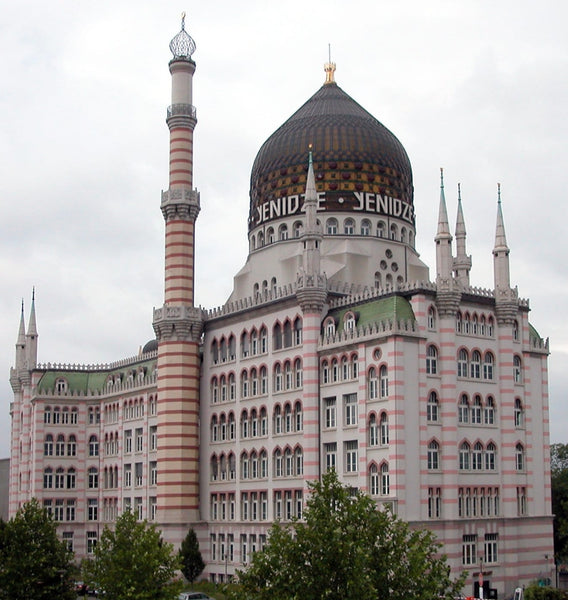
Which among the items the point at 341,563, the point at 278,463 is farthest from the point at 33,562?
the point at 278,463

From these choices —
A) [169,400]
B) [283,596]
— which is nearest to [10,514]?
[169,400]

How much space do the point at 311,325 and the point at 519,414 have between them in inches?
618

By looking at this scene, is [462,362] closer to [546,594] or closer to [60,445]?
[546,594]

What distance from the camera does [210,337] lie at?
86.6m

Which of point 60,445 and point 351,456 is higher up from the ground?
point 60,445

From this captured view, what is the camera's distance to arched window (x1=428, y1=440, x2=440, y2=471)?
227 feet

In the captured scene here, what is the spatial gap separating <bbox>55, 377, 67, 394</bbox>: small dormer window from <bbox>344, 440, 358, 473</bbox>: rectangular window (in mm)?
43368

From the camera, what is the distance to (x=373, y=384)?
70.2 m

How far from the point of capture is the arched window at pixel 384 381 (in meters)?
68.8

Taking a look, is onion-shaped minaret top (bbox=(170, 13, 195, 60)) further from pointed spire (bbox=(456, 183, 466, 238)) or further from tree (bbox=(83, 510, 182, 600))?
tree (bbox=(83, 510, 182, 600))

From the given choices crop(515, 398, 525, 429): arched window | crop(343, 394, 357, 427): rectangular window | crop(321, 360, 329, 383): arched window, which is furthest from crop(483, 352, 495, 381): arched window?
crop(321, 360, 329, 383): arched window

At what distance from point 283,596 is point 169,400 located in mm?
45672

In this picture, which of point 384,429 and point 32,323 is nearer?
point 384,429

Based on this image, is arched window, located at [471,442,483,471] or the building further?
arched window, located at [471,442,483,471]
